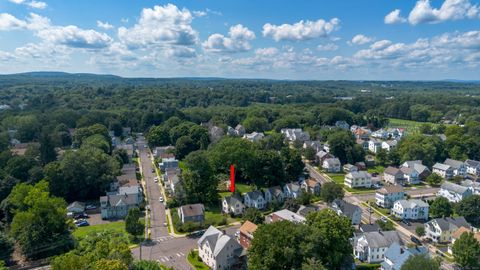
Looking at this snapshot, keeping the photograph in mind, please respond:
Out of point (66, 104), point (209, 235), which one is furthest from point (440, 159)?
point (66, 104)

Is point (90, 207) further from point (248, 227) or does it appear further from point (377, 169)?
point (377, 169)

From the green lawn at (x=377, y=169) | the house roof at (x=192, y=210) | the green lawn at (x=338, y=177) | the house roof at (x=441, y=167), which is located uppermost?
the house roof at (x=192, y=210)

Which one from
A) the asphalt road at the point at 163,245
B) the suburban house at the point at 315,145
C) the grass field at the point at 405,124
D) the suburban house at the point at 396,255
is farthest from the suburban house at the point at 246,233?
the grass field at the point at 405,124

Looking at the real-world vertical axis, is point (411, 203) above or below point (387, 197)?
above

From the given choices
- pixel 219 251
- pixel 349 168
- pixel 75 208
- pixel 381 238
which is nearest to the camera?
pixel 219 251

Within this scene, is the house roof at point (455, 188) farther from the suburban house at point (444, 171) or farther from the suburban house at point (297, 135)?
the suburban house at point (297, 135)

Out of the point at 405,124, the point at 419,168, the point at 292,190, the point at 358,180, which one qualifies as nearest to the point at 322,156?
the point at 358,180

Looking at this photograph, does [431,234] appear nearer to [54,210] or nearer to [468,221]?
[468,221]
